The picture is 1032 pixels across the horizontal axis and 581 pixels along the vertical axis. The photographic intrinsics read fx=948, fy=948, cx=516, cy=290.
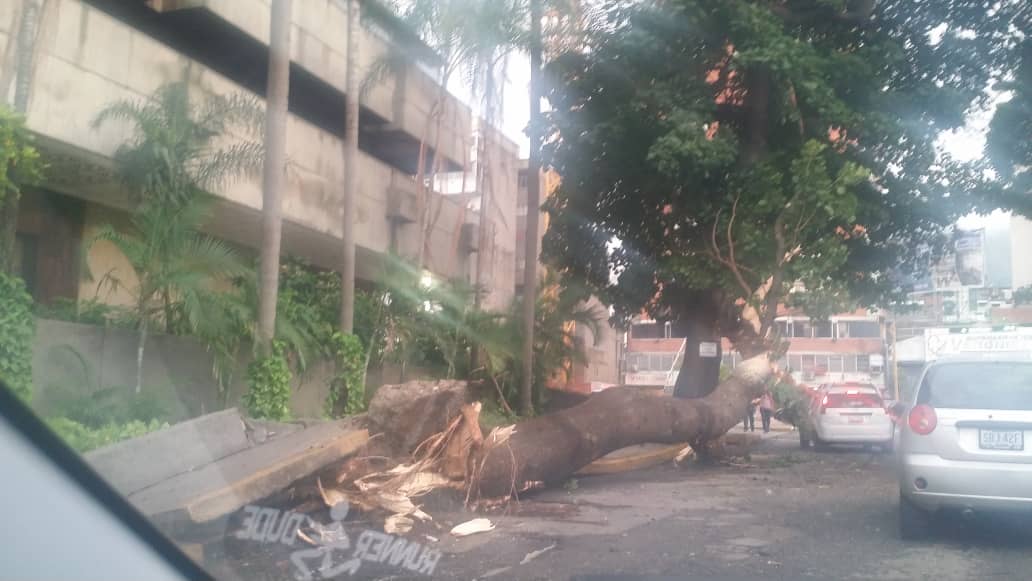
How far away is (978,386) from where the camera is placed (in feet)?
26.6

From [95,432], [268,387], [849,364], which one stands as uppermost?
[849,364]

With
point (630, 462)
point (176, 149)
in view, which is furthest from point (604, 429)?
point (176, 149)

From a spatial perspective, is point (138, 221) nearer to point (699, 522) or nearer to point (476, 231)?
point (699, 522)

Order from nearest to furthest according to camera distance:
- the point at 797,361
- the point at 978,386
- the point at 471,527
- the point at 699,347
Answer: the point at 978,386
the point at 471,527
the point at 699,347
the point at 797,361

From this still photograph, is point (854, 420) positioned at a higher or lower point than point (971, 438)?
lower

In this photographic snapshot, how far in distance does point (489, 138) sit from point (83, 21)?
9157 mm

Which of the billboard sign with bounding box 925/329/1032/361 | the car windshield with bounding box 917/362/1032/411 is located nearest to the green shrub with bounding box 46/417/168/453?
the car windshield with bounding box 917/362/1032/411

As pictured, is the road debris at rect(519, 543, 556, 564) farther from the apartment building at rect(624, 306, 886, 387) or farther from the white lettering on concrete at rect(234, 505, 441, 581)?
the apartment building at rect(624, 306, 886, 387)

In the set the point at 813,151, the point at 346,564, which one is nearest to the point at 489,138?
the point at 813,151

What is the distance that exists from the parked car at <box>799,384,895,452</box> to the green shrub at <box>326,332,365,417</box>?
10.1m

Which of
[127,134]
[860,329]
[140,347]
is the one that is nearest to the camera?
[140,347]

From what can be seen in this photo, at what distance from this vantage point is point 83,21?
11.7 meters

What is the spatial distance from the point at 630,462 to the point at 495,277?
31.1 ft

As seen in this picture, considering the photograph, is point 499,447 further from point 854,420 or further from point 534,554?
point 854,420
